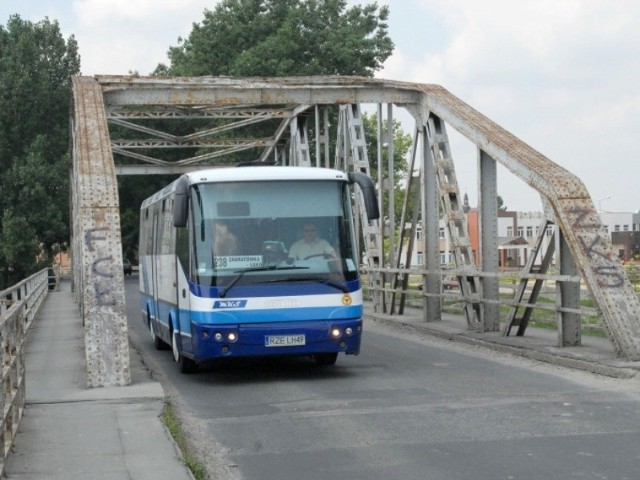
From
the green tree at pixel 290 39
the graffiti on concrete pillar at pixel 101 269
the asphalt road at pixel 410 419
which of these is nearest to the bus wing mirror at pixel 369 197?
the asphalt road at pixel 410 419

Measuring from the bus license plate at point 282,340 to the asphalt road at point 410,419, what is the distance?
1.51 feet

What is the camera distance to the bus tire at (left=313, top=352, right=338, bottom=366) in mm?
15305

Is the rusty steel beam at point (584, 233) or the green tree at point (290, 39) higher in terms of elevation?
the green tree at point (290, 39)

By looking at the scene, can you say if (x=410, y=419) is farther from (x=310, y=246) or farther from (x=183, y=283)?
(x=183, y=283)

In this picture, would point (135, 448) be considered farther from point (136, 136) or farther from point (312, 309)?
point (136, 136)

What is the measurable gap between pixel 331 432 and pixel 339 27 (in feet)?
134

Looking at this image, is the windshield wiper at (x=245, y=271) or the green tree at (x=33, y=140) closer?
the windshield wiper at (x=245, y=271)

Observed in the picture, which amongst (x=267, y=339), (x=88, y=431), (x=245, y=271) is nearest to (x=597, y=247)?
(x=267, y=339)

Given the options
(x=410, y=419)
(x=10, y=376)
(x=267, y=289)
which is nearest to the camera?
(x=10, y=376)

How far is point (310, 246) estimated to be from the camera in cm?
1402

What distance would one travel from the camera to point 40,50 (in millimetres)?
65000

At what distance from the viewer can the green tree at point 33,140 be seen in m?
59.1

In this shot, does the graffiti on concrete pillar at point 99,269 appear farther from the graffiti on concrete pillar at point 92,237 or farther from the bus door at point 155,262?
the bus door at point 155,262

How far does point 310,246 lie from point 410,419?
13.2ft
